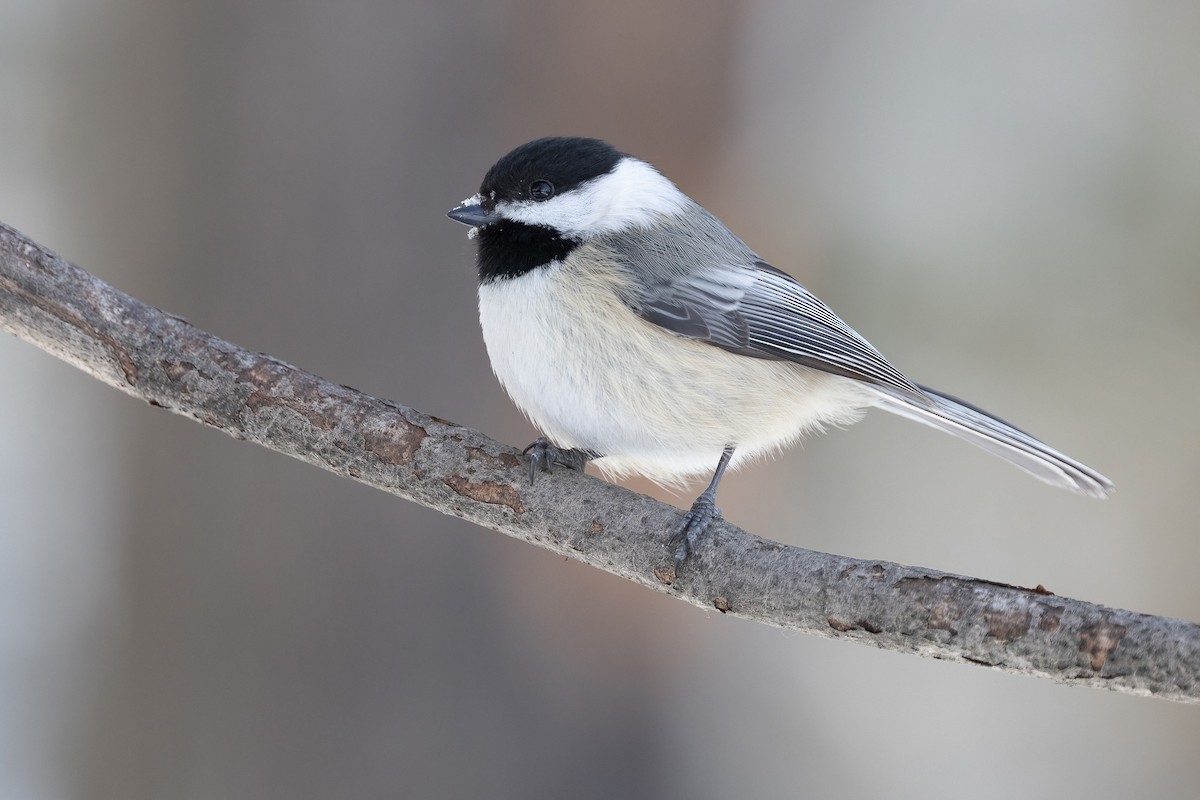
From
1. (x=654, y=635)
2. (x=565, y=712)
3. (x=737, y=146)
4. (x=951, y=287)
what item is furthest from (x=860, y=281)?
(x=565, y=712)

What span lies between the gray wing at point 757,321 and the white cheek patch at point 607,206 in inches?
7.4

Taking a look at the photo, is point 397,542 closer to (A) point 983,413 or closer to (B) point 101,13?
(A) point 983,413

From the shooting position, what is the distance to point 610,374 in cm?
195

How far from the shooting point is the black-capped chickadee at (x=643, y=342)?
1.96 m

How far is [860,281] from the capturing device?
4.24 metres

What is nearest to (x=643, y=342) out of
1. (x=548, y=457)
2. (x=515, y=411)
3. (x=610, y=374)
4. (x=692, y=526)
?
(x=610, y=374)

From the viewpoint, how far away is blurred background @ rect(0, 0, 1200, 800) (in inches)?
107

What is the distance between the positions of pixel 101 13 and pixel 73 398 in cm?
132

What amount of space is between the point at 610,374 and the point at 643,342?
0.32 feet

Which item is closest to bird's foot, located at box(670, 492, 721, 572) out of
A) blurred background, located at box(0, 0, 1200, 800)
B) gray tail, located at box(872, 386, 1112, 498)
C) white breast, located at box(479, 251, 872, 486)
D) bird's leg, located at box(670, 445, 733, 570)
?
bird's leg, located at box(670, 445, 733, 570)

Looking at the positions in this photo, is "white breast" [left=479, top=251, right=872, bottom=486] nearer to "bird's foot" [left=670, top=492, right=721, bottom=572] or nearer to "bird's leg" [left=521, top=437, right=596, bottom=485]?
"bird's leg" [left=521, top=437, right=596, bottom=485]

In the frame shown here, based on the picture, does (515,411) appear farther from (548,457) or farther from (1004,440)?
(1004,440)

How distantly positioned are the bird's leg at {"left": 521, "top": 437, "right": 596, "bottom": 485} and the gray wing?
1.11 ft

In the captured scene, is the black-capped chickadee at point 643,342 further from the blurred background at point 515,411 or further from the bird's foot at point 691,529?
the blurred background at point 515,411
